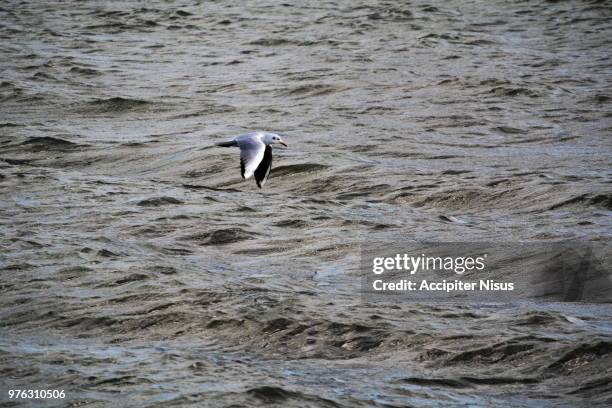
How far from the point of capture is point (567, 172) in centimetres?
1296

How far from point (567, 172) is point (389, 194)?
6.04 feet

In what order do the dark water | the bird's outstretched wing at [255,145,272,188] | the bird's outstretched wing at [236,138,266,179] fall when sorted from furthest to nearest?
the bird's outstretched wing at [255,145,272,188] < the bird's outstretched wing at [236,138,266,179] < the dark water

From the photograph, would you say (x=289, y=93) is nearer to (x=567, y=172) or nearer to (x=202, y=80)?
(x=202, y=80)

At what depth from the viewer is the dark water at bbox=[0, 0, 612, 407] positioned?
832 cm

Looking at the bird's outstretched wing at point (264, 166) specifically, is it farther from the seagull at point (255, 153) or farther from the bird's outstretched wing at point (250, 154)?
the bird's outstretched wing at point (250, 154)

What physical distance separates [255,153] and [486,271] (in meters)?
2.09

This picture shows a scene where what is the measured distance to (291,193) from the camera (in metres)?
12.7

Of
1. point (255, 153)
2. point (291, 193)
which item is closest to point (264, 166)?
point (255, 153)

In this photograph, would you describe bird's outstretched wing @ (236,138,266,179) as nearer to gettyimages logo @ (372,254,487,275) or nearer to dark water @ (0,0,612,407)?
dark water @ (0,0,612,407)

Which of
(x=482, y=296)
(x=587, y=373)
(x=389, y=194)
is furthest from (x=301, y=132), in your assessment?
(x=587, y=373)

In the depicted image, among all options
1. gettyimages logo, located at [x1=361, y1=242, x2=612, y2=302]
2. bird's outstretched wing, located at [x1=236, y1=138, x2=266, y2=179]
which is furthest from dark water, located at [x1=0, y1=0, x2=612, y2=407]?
bird's outstretched wing, located at [x1=236, y1=138, x2=266, y2=179]

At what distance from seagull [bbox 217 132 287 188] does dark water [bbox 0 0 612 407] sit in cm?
84

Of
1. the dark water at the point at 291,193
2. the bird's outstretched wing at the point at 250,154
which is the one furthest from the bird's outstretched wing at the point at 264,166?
the dark water at the point at 291,193

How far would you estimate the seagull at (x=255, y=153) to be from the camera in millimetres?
9719
